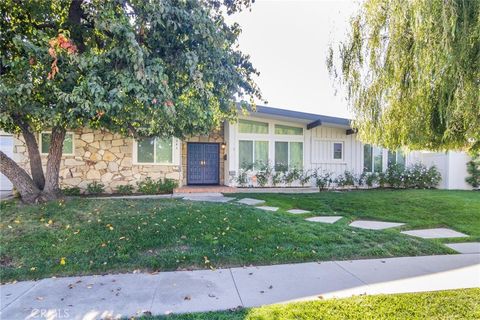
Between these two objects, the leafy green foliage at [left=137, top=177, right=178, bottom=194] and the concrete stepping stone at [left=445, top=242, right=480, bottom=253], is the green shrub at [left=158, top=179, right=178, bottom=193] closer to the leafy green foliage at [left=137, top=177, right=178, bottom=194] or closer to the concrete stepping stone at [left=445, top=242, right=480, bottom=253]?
the leafy green foliage at [left=137, top=177, right=178, bottom=194]

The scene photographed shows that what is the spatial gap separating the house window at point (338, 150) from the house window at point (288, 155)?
5.14 ft

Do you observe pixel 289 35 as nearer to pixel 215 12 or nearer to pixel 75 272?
pixel 215 12

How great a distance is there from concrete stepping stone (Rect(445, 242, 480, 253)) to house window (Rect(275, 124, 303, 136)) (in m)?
7.82

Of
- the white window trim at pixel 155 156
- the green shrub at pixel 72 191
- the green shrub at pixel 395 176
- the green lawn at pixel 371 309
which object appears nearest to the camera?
the green lawn at pixel 371 309

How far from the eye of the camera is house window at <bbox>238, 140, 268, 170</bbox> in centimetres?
1190

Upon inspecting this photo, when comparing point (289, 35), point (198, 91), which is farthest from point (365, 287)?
point (289, 35)

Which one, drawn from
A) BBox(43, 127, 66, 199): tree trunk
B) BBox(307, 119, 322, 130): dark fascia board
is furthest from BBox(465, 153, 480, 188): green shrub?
BBox(43, 127, 66, 199): tree trunk

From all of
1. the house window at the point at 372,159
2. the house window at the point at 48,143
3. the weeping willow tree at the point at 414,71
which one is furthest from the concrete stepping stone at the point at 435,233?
the house window at the point at 48,143

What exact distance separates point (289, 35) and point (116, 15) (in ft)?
14.6

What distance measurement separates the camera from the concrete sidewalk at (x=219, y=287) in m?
3.02

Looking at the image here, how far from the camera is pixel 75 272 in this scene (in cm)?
397

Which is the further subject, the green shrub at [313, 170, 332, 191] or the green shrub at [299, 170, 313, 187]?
the green shrub at [313, 170, 332, 191]

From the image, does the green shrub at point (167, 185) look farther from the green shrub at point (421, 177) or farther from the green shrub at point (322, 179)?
the green shrub at point (421, 177)

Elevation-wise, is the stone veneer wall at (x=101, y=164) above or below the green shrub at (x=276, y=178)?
above
